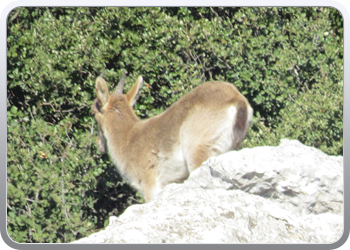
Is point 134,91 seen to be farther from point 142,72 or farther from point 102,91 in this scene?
point 142,72

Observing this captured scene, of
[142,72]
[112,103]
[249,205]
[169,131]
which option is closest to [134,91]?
[112,103]

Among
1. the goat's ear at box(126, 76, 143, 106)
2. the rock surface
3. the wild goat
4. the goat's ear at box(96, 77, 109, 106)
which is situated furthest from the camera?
the goat's ear at box(126, 76, 143, 106)

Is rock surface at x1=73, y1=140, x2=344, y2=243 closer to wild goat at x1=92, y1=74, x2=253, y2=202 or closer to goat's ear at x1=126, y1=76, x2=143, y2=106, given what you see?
wild goat at x1=92, y1=74, x2=253, y2=202

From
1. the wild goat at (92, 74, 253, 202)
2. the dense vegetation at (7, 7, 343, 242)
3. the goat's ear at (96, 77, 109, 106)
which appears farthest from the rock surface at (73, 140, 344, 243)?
the goat's ear at (96, 77, 109, 106)

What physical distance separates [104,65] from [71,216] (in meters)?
1.97

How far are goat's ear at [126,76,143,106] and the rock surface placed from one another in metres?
2.04

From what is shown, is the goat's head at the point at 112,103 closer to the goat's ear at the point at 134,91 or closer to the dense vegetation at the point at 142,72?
the goat's ear at the point at 134,91

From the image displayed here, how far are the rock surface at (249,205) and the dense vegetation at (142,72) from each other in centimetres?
194

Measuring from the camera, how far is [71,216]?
6738 mm

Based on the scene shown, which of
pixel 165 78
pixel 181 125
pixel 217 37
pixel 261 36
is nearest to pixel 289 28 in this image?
pixel 261 36

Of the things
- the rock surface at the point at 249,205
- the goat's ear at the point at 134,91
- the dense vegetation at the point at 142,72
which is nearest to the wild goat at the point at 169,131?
the goat's ear at the point at 134,91

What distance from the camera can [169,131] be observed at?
20.7 ft

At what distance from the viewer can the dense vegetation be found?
267 inches

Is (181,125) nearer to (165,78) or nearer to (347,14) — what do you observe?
(165,78)
